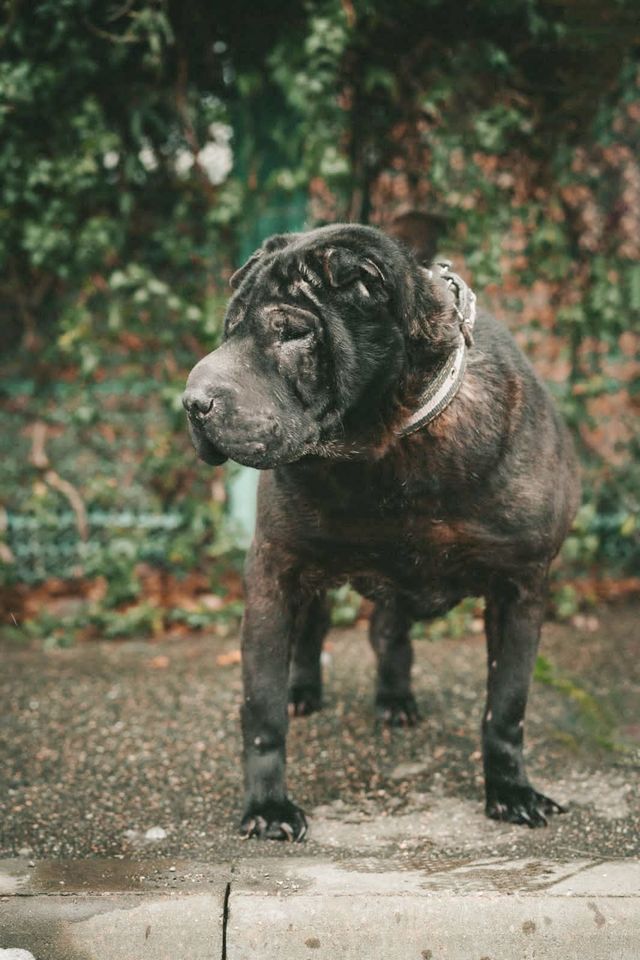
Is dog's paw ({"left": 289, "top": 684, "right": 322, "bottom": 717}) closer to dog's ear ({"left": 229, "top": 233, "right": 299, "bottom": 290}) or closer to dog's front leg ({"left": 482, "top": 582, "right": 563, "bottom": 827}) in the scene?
dog's front leg ({"left": 482, "top": 582, "right": 563, "bottom": 827})

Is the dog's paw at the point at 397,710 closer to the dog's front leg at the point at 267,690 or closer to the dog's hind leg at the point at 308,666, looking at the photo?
the dog's hind leg at the point at 308,666

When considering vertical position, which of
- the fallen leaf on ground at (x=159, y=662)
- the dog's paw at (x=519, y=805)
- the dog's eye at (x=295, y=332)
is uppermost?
the dog's eye at (x=295, y=332)

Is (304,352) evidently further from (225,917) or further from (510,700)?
(225,917)

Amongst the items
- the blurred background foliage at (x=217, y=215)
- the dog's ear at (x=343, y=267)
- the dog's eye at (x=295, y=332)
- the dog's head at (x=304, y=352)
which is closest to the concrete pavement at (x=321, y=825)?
the blurred background foliage at (x=217, y=215)

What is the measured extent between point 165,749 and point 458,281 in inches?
72.5

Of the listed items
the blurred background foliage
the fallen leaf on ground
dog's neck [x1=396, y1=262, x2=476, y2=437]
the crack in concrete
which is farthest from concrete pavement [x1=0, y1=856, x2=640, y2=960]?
the blurred background foliage

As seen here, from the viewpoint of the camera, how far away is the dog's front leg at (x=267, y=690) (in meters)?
2.89

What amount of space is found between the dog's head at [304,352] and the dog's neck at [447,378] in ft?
0.36

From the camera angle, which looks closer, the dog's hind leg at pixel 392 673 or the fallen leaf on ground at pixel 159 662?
the dog's hind leg at pixel 392 673

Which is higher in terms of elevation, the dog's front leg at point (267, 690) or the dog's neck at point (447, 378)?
the dog's neck at point (447, 378)

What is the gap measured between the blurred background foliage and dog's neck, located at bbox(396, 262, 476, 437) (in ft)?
7.69

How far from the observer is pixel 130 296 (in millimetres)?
5332

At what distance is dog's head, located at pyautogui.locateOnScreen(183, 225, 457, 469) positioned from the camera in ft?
7.85

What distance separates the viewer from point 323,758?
3.48 m
